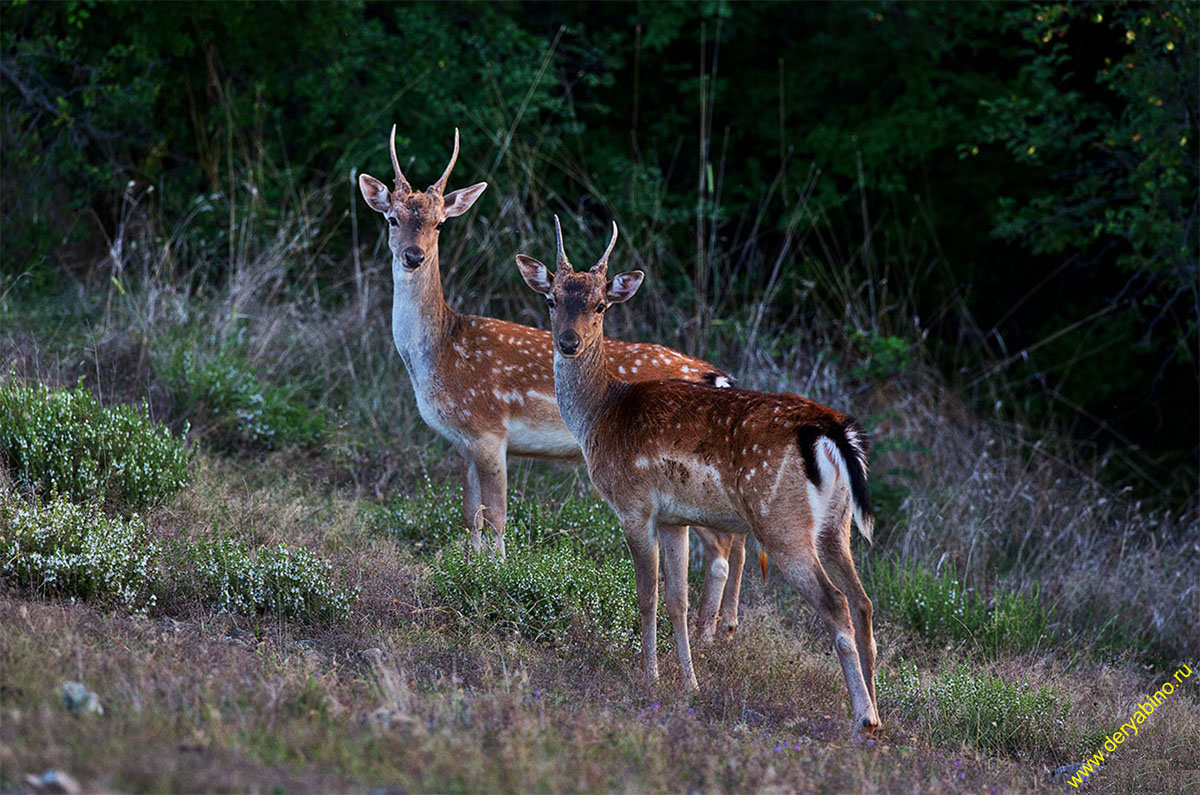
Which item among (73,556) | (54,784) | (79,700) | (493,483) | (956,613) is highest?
(54,784)

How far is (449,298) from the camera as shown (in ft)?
34.6

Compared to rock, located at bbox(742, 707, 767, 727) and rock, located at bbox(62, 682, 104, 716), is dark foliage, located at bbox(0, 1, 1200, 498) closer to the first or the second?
rock, located at bbox(742, 707, 767, 727)

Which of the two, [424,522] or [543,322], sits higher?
[543,322]

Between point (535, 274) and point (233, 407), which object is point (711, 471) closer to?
point (535, 274)

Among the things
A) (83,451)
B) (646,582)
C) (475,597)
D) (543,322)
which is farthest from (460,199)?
(543,322)

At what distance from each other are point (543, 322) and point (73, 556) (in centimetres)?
580

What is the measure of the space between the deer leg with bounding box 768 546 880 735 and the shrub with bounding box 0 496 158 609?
2554 mm

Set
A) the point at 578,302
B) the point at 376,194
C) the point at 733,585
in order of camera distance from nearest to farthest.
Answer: the point at 578,302
the point at 733,585
the point at 376,194

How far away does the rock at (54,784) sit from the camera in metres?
3.34

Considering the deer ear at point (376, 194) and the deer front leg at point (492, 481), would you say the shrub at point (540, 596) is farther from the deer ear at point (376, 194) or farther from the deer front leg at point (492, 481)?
the deer ear at point (376, 194)

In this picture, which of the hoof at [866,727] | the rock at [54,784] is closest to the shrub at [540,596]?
the hoof at [866,727]

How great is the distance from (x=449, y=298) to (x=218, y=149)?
96.0 inches

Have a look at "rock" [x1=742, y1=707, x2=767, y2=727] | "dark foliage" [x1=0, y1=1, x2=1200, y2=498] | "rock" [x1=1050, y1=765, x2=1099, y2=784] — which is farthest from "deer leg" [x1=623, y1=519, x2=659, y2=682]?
"dark foliage" [x1=0, y1=1, x2=1200, y2=498]

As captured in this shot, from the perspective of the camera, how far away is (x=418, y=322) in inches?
295
